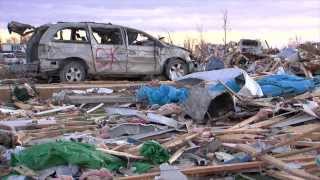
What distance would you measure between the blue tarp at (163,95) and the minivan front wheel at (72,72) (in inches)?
199

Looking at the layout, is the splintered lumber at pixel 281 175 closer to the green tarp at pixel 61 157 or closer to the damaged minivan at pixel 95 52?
the green tarp at pixel 61 157

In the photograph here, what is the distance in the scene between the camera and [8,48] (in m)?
39.5

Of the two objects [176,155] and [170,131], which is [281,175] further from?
[170,131]

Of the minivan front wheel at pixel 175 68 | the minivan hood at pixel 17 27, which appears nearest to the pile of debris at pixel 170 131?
the minivan front wheel at pixel 175 68

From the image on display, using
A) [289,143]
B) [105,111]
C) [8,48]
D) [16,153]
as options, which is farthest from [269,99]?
[8,48]

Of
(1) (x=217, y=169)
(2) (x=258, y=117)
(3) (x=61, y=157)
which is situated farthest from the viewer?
(2) (x=258, y=117)

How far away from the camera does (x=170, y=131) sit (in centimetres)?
1038

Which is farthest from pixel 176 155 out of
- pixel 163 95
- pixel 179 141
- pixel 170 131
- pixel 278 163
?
pixel 163 95

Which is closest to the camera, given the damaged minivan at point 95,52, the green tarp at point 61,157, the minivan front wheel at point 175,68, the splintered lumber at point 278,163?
the splintered lumber at point 278,163

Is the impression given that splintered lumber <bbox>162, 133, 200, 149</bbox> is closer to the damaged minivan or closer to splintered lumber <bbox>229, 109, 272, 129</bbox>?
splintered lumber <bbox>229, 109, 272, 129</bbox>

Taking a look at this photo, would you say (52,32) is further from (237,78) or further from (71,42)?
(237,78)

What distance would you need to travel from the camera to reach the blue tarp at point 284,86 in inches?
546

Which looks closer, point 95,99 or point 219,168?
point 219,168

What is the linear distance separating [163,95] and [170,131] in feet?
11.7
